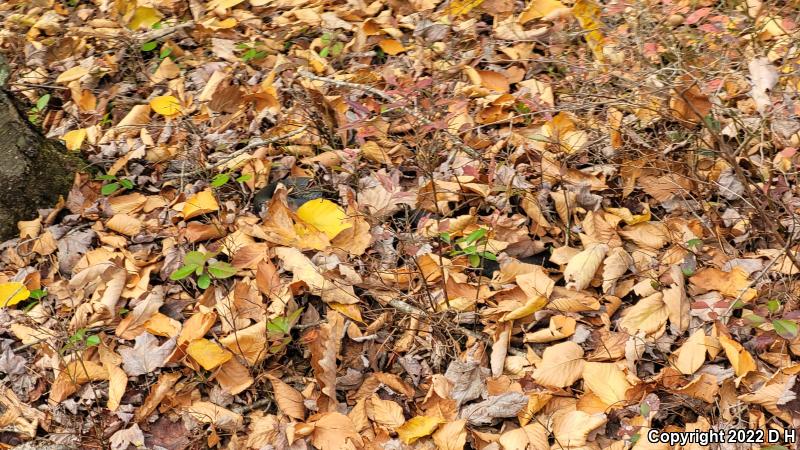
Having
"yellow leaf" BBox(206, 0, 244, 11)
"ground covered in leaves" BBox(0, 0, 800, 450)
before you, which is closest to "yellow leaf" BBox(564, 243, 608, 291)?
"ground covered in leaves" BBox(0, 0, 800, 450)

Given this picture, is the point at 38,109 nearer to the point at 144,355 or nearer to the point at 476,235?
the point at 144,355

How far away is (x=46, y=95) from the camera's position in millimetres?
3291

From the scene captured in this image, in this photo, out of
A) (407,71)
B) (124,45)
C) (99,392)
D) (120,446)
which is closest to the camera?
(120,446)

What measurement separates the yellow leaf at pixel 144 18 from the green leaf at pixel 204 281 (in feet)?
5.60

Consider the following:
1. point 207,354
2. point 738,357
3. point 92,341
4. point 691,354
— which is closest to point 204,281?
point 207,354

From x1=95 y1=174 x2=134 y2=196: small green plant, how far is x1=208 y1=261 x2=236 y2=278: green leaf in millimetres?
630

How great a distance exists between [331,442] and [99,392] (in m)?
0.76

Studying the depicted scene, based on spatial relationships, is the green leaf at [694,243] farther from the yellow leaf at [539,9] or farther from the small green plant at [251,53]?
the small green plant at [251,53]

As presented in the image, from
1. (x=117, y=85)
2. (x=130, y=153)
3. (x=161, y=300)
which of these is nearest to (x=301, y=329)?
(x=161, y=300)

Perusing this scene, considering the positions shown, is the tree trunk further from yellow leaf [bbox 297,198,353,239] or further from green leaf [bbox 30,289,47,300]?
yellow leaf [bbox 297,198,353,239]

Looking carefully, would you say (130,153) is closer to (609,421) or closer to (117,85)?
(117,85)

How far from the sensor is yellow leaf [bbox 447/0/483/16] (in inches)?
132

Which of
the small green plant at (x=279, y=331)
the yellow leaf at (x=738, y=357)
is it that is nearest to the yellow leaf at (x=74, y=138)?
the small green plant at (x=279, y=331)

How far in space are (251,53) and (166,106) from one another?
46 cm
